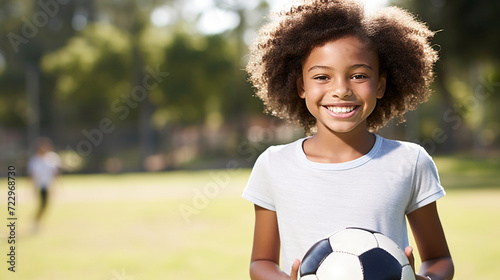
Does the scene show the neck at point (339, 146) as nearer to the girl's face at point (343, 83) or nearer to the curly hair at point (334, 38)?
the girl's face at point (343, 83)

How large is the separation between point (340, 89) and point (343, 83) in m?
0.03

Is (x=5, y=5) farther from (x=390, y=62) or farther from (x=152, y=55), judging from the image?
(x=390, y=62)

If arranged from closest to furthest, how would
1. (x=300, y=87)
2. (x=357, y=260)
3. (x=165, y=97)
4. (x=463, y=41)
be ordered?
(x=357, y=260)
(x=300, y=87)
(x=463, y=41)
(x=165, y=97)

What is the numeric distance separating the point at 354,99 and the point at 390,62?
0.40 metres

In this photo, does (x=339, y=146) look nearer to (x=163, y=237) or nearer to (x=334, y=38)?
(x=334, y=38)

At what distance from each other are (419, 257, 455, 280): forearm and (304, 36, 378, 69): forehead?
0.76 m

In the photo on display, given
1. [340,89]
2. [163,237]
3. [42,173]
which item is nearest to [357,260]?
[340,89]

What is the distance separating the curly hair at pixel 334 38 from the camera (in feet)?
7.43

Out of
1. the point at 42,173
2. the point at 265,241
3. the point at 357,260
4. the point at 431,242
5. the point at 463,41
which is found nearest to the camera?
the point at 357,260

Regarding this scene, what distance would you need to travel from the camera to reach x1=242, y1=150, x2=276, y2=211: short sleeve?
2.22 meters

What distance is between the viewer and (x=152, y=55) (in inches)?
1426

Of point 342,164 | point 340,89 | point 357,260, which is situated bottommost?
point 357,260

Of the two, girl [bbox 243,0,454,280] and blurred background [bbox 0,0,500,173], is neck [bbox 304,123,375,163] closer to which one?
girl [bbox 243,0,454,280]

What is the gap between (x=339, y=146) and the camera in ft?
7.27
